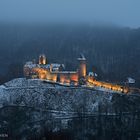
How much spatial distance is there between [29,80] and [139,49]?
93020 millimetres

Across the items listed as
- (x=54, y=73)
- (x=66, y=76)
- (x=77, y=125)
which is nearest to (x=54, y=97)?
(x=77, y=125)

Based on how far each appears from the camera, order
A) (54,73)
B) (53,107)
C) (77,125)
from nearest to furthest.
Answer: (77,125)
(53,107)
(54,73)

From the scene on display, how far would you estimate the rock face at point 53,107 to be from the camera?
73562 mm

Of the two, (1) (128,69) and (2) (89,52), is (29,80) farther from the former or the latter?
(2) (89,52)

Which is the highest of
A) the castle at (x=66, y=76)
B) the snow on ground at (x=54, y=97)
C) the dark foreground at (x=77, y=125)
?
the castle at (x=66, y=76)

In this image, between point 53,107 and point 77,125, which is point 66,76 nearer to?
point 53,107

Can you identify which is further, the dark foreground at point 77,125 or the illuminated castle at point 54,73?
the illuminated castle at point 54,73

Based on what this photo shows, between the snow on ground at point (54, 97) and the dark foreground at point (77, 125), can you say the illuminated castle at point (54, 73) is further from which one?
the dark foreground at point (77, 125)

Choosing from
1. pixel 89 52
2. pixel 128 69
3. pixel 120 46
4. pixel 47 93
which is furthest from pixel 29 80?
pixel 120 46

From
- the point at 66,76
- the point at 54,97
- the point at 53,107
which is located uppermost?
the point at 66,76

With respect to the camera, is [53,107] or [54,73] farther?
[54,73]

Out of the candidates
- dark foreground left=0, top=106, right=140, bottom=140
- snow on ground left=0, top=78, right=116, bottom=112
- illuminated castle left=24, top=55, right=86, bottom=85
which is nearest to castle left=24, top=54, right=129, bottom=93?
illuminated castle left=24, top=55, right=86, bottom=85

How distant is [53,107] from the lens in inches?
3169

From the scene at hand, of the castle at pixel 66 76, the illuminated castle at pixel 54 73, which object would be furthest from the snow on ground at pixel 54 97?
the illuminated castle at pixel 54 73
